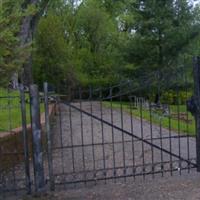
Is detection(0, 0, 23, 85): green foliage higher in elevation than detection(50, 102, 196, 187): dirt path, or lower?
higher

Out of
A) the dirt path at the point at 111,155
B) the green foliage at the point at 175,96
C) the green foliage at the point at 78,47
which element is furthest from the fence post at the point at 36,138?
the green foliage at the point at 78,47

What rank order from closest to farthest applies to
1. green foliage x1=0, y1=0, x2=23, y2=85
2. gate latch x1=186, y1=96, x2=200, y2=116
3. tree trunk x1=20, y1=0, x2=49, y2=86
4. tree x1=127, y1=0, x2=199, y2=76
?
green foliage x1=0, y1=0, x2=23, y2=85
gate latch x1=186, y1=96, x2=200, y2=116
tree trunk x1=20, y1=0, x2=49, y2=86
tree x1=127, y1=0, x2=199, y2=76

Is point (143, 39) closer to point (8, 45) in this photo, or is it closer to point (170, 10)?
point (170, 10)

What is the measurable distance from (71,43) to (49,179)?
1263 inches

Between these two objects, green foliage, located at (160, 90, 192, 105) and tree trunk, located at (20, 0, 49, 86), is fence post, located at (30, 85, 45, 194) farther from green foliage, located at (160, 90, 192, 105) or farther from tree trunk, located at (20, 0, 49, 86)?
green foliage, located at (160, 90, 192, 105)

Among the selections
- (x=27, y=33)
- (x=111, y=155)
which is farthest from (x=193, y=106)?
(x=27, y=33)

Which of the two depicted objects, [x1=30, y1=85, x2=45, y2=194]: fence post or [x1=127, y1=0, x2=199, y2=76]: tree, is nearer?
[x1=30, y1=85, x2=45, y2=194]: fence post

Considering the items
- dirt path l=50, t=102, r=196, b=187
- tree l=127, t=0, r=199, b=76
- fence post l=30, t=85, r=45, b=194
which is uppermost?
tree l=127, t=0, r=199, b=76

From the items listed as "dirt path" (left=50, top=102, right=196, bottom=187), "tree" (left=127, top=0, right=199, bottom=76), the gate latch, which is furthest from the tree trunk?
"tree" (left=127, top=0, right=199, bottom=76)

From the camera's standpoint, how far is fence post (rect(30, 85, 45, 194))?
756 centimetres

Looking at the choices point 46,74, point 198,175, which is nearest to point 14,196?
point 198,175

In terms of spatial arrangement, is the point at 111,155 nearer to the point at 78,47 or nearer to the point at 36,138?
the point at 36,138

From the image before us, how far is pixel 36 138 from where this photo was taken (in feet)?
24.9

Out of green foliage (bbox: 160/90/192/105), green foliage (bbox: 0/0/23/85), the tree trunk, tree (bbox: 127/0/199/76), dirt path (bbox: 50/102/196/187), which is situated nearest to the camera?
green foliage (bbox: 0/0/23/85)
